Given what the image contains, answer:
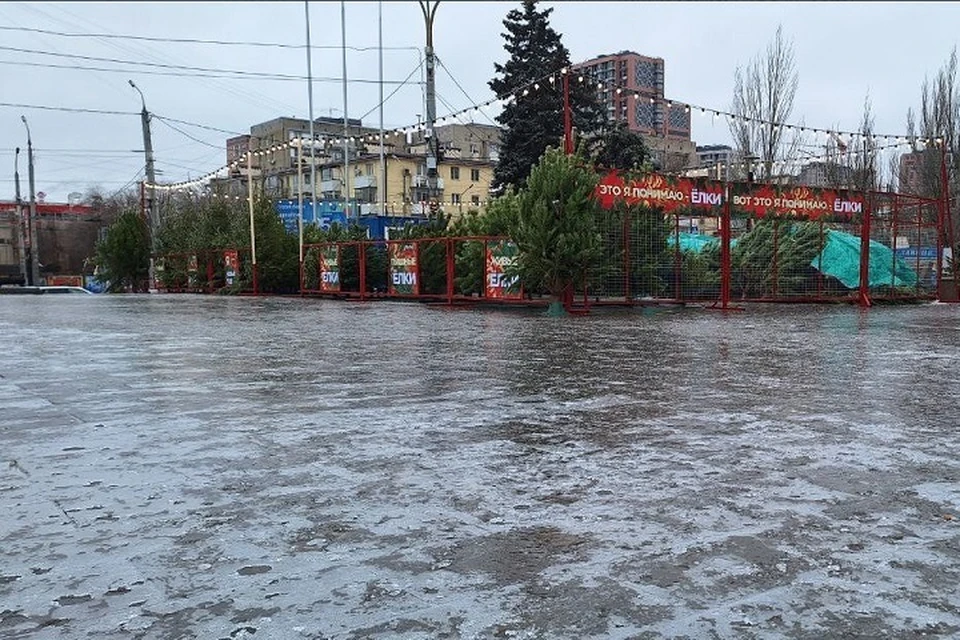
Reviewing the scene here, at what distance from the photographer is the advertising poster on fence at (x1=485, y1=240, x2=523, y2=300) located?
2000cm

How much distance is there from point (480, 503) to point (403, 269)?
21.1 m

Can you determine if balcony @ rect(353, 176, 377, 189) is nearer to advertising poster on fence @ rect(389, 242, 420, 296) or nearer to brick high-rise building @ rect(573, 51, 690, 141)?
brick high-rise building @ rect(573, 51, 690, 141)

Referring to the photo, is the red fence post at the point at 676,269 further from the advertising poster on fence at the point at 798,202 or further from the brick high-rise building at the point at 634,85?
the brick high-rise building at the point at 634,85

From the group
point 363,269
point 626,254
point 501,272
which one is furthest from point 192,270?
point 626,254

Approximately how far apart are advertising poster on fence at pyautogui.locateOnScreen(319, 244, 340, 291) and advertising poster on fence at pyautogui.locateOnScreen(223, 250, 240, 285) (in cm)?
635

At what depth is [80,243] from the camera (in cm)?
9012

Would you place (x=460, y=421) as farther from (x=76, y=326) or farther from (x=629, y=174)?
(x=629, y=174)

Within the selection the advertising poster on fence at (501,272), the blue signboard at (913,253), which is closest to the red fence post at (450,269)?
the advertising poster on fence at (501,272)

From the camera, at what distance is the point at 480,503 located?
396 centimetres

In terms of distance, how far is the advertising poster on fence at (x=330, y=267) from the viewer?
2800 centimetres

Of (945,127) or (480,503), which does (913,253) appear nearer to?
(945,127)

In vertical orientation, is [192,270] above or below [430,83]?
below

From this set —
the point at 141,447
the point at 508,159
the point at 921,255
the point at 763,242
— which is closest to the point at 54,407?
the point at 141,447

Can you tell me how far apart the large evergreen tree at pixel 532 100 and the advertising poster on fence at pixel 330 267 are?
39.5 feet
